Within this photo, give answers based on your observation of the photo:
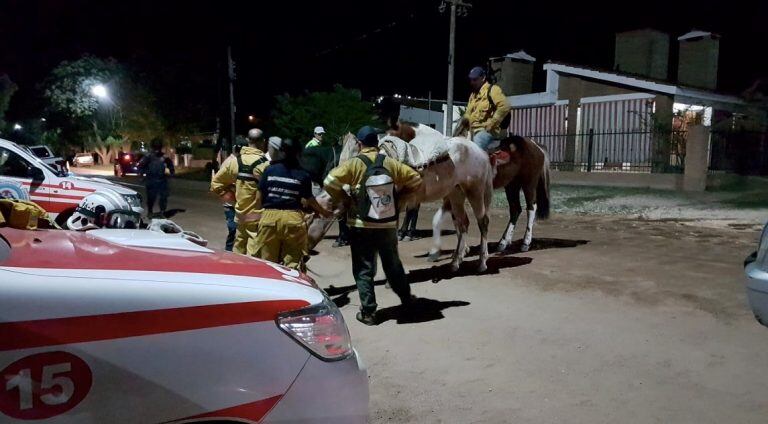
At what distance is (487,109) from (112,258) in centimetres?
730

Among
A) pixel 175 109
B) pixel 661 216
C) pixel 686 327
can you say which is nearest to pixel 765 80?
pixel 661 216

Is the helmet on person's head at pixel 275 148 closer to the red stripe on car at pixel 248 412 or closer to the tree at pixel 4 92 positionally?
the red stripe on car at pixel 248 412

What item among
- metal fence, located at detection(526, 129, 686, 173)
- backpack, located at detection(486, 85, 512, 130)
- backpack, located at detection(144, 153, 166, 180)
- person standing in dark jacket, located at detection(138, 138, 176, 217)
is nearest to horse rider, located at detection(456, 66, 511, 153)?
backpack, located at detection(486, 85, 512, 130)

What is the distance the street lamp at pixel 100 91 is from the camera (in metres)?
37.8

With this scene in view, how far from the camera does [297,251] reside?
5.96 metres

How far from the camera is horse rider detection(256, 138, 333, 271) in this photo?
572cm

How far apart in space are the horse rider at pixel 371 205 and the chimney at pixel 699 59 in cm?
2074

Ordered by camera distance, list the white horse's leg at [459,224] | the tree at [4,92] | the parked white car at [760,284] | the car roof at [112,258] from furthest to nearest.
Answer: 1. the tree at [4,92]
2. the white horse's leg at [459,224]
3. the parked white car at [760,284]
4. the car roof at [112,258]

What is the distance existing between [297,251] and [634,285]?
12.7 ft

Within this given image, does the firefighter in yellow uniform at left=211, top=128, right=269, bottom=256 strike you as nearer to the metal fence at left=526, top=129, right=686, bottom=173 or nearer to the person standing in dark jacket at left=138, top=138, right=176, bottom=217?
the person standing in dark jacket at left=138, top=138, right=176, bottom=217

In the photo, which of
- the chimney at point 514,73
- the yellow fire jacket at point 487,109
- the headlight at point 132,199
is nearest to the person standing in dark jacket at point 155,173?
the headlight at point 132,199

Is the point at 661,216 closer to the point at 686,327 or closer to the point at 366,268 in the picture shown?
the point at 686,327

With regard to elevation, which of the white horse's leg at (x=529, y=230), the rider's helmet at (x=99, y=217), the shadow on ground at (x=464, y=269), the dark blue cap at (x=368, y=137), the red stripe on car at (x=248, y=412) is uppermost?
the dark blue cap at (x=368, y=137)

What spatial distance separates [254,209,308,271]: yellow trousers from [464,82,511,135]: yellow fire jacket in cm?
396
